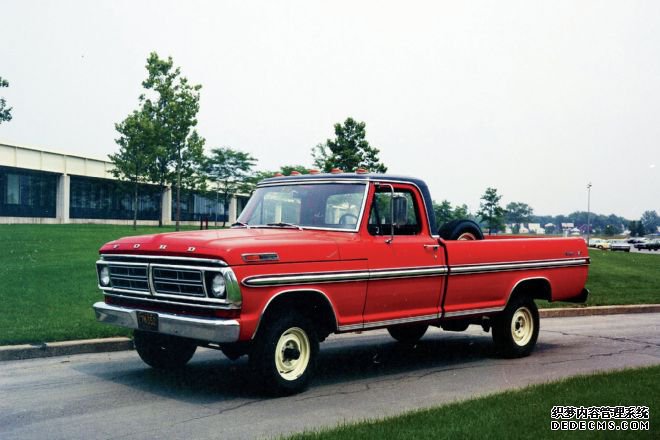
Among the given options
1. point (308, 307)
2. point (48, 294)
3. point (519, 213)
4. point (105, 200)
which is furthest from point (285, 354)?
point (519, 213)

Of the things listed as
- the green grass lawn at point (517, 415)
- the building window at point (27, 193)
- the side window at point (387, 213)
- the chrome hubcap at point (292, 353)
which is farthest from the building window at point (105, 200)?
the green grass lawn at point (517, 415)

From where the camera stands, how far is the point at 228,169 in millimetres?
53062

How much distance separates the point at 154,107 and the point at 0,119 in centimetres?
962

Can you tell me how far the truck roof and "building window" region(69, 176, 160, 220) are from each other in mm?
49614

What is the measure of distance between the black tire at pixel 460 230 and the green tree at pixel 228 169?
142ft

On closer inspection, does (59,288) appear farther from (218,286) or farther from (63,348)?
(218,286)

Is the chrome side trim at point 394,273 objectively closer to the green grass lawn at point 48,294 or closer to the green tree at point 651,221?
the green grass lawn at point 48,294

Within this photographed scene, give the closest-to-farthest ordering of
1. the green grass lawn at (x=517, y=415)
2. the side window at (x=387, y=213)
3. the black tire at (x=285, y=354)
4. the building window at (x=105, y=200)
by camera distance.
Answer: the green grass lawn at (x=517, y=415), the black tire at (x=285, y=354), the side window at (x=387, y=213), the building window at (x=105, y=200)

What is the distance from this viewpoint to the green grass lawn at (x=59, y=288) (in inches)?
378

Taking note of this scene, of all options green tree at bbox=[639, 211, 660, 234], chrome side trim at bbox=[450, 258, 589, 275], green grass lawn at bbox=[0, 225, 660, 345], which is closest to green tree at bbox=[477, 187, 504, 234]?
green grass lawn at bbox=[0, 225, 660, 345]

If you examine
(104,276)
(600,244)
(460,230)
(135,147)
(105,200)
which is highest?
(135,147)

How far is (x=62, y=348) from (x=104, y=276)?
5.55 feet

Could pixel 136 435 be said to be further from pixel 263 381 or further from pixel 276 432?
pixel 263 381

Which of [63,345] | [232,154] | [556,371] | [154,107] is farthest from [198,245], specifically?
[232,154]
